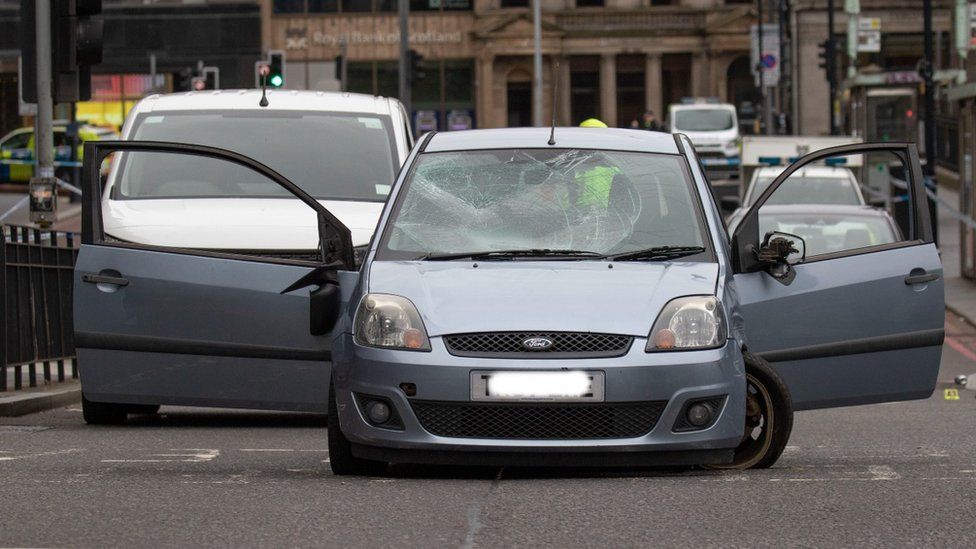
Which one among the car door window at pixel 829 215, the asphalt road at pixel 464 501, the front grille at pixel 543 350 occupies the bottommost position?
the asphalt road at pixel 464 501

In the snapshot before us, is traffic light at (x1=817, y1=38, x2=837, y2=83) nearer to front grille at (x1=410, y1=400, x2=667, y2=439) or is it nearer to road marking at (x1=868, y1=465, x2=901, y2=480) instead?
road marking at (x1=868, y1=465, x2=901, y2=480)

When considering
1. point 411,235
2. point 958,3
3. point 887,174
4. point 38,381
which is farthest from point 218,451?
point 958,3

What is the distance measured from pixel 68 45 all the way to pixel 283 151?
381 cm

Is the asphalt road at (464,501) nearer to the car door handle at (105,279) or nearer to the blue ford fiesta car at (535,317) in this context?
the blue ford fiesta car at (535,317)

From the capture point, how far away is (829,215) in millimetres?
18969

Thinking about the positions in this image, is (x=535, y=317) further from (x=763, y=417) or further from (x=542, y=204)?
(x=763, y=417)

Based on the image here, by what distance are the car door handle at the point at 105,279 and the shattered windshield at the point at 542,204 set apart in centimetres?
216

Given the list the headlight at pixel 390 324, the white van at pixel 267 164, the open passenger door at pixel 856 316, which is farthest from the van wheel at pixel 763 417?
the white van at pixel 267 164

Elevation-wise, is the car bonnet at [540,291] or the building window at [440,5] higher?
the building window at [440,5]

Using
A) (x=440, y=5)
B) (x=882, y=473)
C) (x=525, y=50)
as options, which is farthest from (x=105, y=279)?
(x=525, y=50)

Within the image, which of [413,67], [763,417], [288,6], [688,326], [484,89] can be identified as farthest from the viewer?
[484,89]

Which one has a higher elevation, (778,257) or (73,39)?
(73,39)

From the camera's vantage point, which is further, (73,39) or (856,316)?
(73,39)

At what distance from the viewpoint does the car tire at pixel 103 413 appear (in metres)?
11.8
